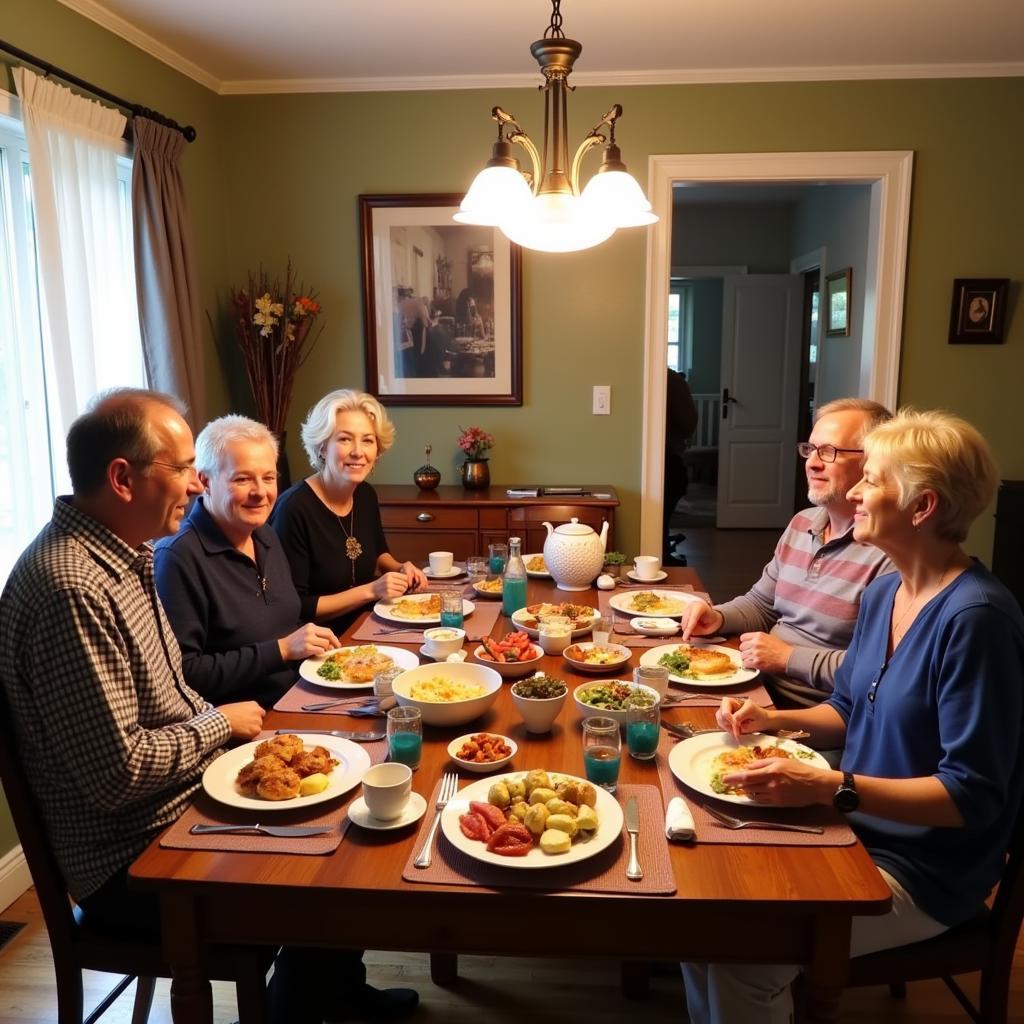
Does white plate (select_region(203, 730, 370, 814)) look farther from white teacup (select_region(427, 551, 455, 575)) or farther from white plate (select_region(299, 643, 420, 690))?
white teacup (select_region(427, 551, 455, 575))

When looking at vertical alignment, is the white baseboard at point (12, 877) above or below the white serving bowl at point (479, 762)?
below

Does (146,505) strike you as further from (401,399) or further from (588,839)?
(401,399)

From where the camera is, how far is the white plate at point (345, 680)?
1818 millimetres

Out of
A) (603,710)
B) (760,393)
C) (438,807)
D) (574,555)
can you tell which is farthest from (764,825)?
(760,393)

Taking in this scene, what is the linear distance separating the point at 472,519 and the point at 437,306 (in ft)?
3.44

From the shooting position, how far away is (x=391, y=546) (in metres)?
3.76

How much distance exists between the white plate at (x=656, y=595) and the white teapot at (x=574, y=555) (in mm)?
106

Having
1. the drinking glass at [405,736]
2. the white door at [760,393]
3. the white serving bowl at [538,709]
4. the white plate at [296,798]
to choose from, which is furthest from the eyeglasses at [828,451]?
the white door at [760,393]

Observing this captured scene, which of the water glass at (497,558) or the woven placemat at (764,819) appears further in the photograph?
the water glass at (497,558)

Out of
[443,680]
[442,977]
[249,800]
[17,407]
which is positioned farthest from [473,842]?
[17,407]

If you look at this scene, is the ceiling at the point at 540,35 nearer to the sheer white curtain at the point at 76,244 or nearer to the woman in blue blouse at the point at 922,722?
the sheer white curtain at the point at 76,244

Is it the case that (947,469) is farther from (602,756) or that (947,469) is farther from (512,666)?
(512,666)

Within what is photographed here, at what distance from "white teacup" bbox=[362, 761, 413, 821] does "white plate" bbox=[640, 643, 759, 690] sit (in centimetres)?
76

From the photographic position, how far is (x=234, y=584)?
206 centimetres
